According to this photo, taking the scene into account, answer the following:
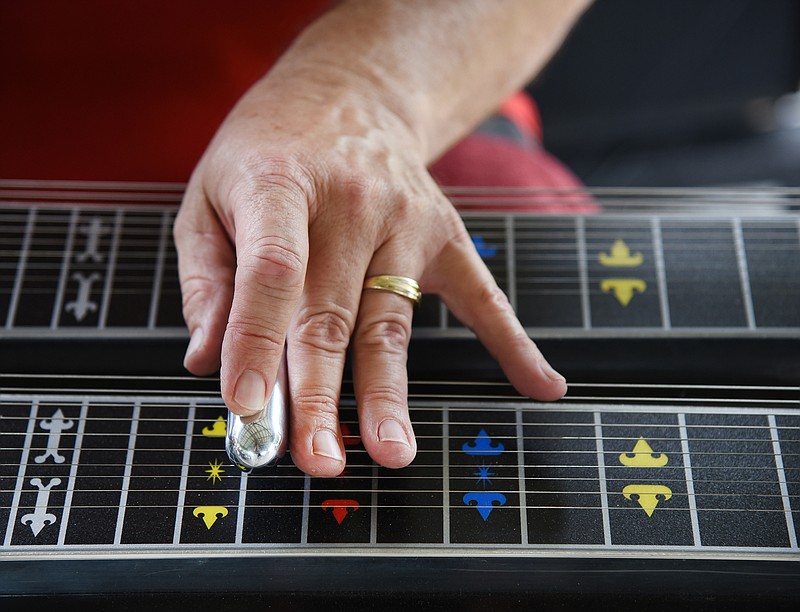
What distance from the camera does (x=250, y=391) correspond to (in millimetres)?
585

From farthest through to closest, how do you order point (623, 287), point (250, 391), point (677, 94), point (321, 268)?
point (677, 94)
point (623, 287)
point (321, 268)
point (250, 391)

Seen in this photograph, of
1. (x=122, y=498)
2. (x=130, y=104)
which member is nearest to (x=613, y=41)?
(x=130, y=104)

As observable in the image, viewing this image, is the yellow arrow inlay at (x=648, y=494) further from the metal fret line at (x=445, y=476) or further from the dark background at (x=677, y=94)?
the dark background at (x=677, y=94)

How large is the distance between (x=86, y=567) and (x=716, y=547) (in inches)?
19.8

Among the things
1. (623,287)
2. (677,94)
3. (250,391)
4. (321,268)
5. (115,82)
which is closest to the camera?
(250,391)

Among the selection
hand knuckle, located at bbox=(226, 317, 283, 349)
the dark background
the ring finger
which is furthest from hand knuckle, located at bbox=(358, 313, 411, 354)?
the dark background

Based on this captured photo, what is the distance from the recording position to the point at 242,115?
31.3 inches

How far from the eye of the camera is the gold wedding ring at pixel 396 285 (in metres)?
0.70

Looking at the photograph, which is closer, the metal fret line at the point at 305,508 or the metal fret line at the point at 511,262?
the metal fret line at the point at 305,508

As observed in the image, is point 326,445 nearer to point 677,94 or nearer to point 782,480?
point 782,480

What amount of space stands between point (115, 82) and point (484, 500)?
0.72 metres

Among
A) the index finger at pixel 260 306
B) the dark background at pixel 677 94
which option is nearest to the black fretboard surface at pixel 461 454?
the index finger at pixel 260 306

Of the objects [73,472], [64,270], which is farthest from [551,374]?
[64,270]

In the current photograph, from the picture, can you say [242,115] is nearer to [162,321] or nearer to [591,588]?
[162,321]
